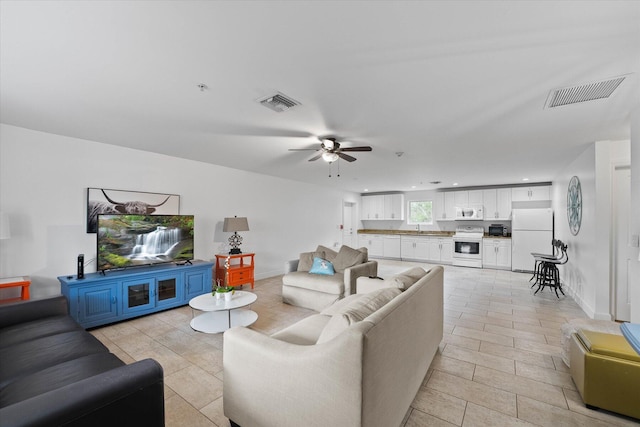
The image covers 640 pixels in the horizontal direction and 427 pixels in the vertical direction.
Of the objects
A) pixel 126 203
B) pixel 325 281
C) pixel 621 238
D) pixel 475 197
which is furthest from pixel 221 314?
pixel 475 197

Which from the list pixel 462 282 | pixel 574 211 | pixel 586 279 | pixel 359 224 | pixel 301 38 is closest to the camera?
pixel 301 38

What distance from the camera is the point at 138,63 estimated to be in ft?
6.10

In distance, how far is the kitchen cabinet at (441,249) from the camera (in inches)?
324

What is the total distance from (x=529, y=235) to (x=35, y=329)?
898 centimetres

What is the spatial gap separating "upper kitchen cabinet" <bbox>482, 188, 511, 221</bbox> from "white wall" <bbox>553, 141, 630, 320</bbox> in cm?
346

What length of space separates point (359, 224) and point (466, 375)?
8.06 m

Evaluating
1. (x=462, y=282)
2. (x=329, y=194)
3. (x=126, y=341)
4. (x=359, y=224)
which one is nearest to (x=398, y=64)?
(x=126, y=341)

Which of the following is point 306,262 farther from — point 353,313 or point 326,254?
point 353,313

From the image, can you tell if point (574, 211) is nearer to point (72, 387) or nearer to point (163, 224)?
point (72, 387)

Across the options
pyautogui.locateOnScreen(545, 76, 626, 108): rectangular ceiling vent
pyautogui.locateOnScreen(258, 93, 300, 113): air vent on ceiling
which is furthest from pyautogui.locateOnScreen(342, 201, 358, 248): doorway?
pyautogui.locateOnScreen(545, 76, 626, 108): rectangular ceiling vent

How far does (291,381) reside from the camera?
4.51 feet

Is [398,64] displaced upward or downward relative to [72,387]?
upward

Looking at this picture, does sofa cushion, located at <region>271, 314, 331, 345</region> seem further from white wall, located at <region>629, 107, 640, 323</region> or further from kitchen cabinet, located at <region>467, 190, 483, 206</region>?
kitchen cabinet, located at <region>467, 190, 483, 206</region>

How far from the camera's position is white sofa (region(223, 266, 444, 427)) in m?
1.20
